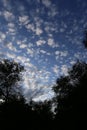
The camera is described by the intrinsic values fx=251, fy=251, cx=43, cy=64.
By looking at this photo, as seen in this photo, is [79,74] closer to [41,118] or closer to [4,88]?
[41,118]

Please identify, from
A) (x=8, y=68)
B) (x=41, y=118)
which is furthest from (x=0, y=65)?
(x=41, y=118)

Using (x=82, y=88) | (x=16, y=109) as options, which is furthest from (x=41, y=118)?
(x=82, y=88)

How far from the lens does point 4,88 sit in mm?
57625

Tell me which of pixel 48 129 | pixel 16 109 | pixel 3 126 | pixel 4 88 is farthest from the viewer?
pixel 4 88

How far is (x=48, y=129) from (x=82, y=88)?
12.4m

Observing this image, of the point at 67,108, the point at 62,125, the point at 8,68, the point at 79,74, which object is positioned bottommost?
the point at 62,125

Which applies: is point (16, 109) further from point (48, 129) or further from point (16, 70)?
point (16, 70)

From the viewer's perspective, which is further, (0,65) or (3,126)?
(0,65)

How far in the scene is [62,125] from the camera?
42656 millimetres

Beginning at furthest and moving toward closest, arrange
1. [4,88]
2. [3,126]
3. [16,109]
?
[4,88] → [16,109] → [3,126]

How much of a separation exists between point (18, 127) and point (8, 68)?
64.1 feet

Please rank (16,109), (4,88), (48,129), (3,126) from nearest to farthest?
(3,126) → (16,109) → (48,129) → (4,88)

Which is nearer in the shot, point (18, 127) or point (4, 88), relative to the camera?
point (18, 127)

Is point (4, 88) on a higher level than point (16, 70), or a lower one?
lower
